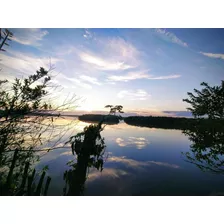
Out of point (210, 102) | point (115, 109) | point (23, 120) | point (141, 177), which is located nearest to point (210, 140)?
point (210, 102)

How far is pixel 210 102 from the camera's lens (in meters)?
3.21

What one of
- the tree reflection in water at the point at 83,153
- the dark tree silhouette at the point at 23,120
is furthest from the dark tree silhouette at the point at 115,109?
the dark tree silhouette at the point at 23,120

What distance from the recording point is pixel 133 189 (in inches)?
205

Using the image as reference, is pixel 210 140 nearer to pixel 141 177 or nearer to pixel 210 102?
pixel 210 102

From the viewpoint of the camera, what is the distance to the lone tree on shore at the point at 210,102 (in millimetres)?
3068

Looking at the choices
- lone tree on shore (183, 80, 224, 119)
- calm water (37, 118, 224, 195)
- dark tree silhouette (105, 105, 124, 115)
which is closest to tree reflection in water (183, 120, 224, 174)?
lone tree on shore (183, 80, 224, 119)

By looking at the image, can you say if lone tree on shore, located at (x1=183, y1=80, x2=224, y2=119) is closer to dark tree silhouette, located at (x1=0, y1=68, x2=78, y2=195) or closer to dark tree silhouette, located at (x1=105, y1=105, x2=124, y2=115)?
dark tree silhouette, located at (x1=105, y1=105, x2=124, y2=115)

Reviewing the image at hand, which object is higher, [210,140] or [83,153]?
[210,140]
